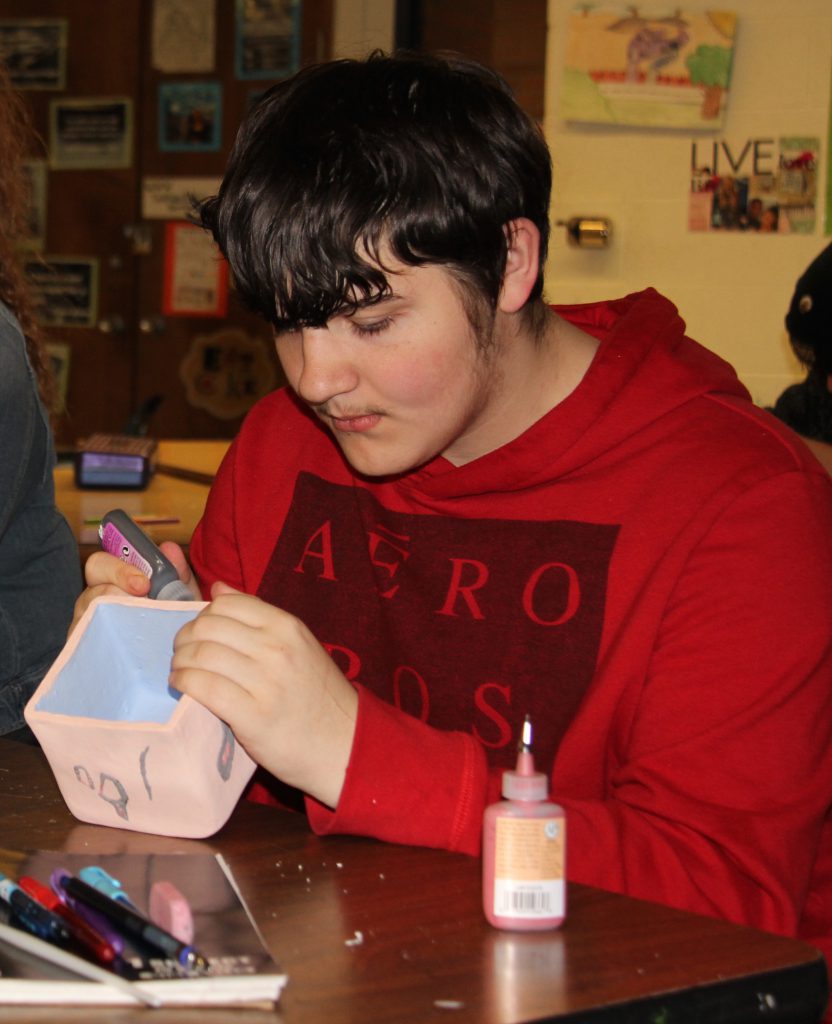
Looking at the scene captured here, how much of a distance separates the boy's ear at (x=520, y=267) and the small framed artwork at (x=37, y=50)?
3.88 m

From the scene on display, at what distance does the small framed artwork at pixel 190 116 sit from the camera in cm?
Result: 436

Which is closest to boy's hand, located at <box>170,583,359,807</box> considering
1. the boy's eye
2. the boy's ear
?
the boy's eye

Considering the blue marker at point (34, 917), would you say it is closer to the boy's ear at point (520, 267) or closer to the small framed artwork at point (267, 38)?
the boy's ear at point (520, 267)

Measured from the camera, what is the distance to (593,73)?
9.87ft

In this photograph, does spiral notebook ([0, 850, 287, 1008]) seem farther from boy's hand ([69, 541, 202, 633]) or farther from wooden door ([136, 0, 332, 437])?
wooden door ([136, 0, 332, 437])

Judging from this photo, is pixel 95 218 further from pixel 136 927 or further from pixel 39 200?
pixel 136 927

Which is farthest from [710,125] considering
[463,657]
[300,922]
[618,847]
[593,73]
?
[300,922]

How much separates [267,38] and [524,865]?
3940 millimetres

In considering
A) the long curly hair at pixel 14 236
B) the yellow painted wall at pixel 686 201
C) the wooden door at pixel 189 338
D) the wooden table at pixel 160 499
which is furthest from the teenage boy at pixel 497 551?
the wooden door at pixel 189 338

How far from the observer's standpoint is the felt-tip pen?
66 cm

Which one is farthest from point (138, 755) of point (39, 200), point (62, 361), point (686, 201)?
point (39, 200)

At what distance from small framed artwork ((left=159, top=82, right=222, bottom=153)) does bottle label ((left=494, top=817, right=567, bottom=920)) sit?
3924mm

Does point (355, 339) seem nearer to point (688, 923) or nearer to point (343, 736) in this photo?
point (343, 736)

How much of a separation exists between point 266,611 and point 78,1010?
28cm
